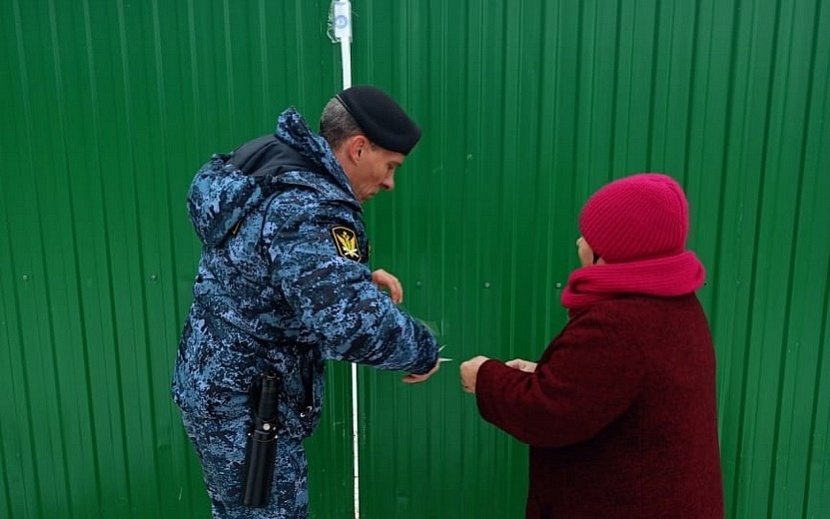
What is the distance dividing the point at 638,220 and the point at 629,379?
1.11 feet

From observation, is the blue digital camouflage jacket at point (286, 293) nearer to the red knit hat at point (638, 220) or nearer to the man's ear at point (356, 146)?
the man's ear at point (356, 146)

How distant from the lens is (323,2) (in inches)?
90.2

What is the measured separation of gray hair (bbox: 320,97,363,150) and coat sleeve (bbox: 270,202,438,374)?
0.25 m

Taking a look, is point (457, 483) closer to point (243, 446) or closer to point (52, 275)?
point (243, 446)

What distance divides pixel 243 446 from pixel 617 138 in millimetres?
1600

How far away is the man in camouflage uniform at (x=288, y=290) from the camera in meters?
1.56

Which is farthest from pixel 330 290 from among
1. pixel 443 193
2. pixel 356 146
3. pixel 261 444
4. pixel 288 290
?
pixel 443 193

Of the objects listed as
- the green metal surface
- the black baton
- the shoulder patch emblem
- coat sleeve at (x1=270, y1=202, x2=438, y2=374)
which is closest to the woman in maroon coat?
coat sleeve at (x1=270, y1=202, x2=438, y2=374)

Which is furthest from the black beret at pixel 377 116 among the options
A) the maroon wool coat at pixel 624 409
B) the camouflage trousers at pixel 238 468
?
the camouflage trousers at pixel 238 468

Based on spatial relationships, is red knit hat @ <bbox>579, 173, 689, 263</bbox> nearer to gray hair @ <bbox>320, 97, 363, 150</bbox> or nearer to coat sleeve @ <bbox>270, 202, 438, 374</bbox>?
coat sleeve @ <bbox>270, 202, 438, 374</bbox>

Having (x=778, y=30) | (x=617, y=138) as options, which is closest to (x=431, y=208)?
(x=617, y=138)

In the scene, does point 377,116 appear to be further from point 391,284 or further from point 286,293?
point 391,284

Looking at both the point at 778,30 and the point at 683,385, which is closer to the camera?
the point at 683,385

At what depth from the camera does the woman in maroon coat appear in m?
1.39
